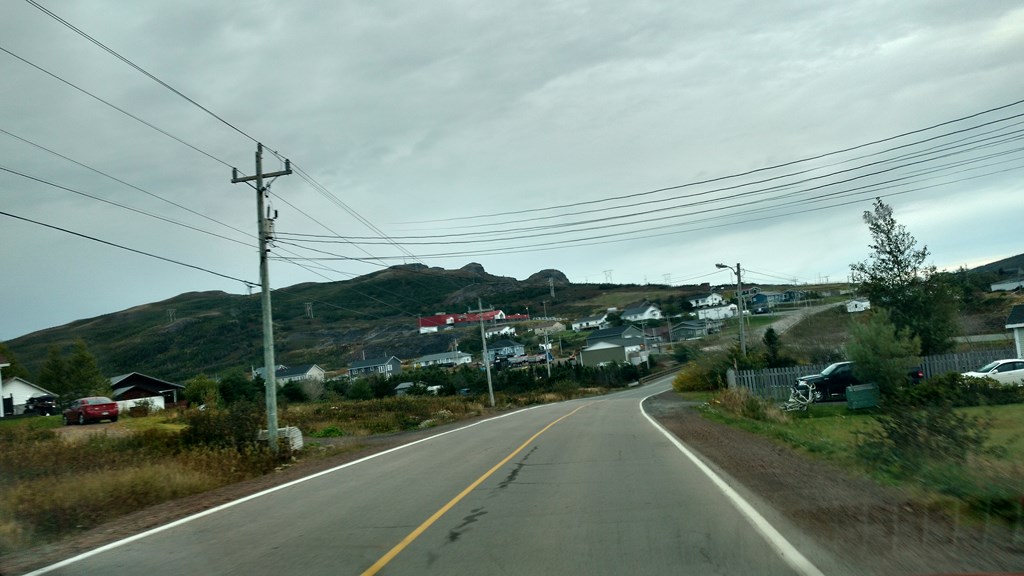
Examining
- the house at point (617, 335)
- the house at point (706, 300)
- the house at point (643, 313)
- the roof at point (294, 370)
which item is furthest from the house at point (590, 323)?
the roof at point (294, 370)

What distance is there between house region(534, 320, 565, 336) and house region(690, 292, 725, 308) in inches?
974

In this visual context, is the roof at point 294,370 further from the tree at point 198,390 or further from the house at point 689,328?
the house at point 689,328

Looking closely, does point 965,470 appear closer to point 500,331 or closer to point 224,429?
point 224,429

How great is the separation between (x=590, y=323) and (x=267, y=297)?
372 feet

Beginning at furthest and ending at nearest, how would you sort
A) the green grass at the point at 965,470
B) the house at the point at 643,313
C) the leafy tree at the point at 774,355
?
the house at the point at 643,313
the leafy tree at the point at 774,355
the green grass at the point at 965,470

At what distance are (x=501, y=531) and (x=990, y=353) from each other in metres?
33.4

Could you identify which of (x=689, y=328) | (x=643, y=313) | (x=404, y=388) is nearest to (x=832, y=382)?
(x=404, y=388)

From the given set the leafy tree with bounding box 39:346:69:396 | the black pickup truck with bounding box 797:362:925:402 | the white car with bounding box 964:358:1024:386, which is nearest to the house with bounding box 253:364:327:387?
the leafy tree with bounding box 39:346:69:396

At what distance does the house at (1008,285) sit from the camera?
78925 mm

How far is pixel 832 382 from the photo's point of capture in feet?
107

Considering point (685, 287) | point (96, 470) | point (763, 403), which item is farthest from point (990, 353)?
point (685, 287)

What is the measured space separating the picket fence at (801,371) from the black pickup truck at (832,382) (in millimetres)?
932

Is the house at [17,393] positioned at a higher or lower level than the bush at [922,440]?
higher

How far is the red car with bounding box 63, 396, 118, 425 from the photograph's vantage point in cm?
3372
